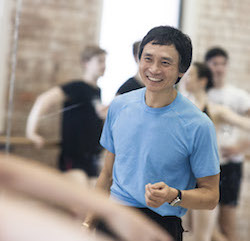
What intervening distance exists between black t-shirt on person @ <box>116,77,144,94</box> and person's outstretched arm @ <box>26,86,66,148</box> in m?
0.35

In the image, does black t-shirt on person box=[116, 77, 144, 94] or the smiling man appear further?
black t-shirt on person box=[116, 77, 144, 94]

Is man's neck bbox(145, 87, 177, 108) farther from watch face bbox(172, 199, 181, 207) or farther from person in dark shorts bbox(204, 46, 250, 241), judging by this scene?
person in dark shorts bbox(204, 46, 250, 241)

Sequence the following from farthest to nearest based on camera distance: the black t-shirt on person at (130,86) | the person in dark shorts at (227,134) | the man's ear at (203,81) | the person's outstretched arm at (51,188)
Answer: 1. the person in dark shorts at (227,134)
2. the man's ear at (203,81)
3. the black t-shirt on person at (130,86)
4. the person's outstretched arm at (51,188)

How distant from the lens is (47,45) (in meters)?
1.32

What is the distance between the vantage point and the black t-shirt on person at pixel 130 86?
2.67 ft

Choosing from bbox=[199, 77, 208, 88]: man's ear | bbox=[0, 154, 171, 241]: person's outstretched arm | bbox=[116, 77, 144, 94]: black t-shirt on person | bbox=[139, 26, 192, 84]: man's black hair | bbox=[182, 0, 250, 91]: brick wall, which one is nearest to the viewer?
bbox=[0, 154, 171, 241]: person's outstretched arm

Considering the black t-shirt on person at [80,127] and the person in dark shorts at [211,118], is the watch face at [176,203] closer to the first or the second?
the person in dark shorts at [211,118]

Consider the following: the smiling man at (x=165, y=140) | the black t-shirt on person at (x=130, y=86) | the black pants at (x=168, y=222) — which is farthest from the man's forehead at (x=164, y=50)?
the black pants at (x=168, y=222)

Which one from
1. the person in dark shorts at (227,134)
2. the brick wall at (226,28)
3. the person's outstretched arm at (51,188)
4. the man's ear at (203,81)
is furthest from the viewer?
the brick wall at (226,28)

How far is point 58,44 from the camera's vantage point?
132 centimetres

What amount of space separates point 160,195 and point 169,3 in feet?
2.20

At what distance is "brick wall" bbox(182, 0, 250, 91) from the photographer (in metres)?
1.16

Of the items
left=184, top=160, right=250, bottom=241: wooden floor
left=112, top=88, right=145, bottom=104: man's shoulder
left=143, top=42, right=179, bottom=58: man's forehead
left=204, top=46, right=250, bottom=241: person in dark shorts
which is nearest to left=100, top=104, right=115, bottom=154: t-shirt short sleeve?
left=112, top=88, right=145, bottom=104: man's shoulder

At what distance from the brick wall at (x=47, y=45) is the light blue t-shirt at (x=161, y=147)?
21.1 inches
